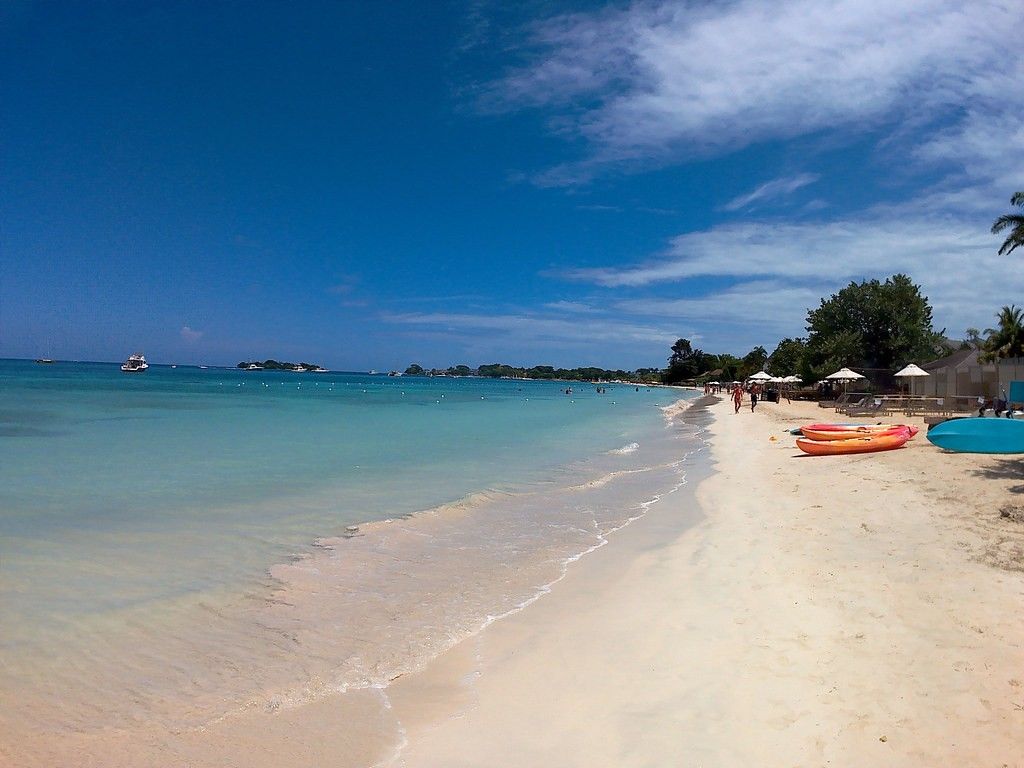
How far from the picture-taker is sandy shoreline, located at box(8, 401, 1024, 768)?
10.9 feet

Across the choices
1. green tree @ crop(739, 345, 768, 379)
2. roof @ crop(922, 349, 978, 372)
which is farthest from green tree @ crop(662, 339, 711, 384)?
roof @ crop(922, 349, 978, 372)

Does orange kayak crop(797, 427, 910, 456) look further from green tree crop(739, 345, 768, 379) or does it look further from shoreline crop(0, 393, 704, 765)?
green tree crop(739, 345, 768, 379)

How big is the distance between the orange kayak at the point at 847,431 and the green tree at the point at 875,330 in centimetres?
2618

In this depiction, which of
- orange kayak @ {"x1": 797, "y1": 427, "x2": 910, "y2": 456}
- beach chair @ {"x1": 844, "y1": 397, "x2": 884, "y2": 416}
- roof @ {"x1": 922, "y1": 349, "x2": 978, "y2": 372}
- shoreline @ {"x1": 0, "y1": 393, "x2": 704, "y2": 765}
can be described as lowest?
shoreline @ {"x1": 0, "y1": 393, "x2": 704, "y2": 765}

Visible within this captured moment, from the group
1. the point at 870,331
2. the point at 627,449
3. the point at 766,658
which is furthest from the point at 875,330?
the point at 766,658

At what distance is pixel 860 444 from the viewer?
45.0ft

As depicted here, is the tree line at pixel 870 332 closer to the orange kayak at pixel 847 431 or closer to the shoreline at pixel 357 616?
the orange kayak at pixel 847 431

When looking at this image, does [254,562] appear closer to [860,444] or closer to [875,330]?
[860,444]

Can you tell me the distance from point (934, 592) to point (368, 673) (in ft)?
15.1

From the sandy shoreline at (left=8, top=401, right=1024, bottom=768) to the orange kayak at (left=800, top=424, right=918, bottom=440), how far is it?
296 inches

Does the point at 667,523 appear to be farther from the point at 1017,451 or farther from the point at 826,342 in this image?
the point at 826,342

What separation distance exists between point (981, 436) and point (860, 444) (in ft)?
8.87

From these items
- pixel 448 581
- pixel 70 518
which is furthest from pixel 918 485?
pixel 70 518

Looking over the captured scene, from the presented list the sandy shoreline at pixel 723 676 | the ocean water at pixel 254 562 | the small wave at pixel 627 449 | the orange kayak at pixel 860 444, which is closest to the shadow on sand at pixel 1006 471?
the sandy shoreline at pixel 723 676
